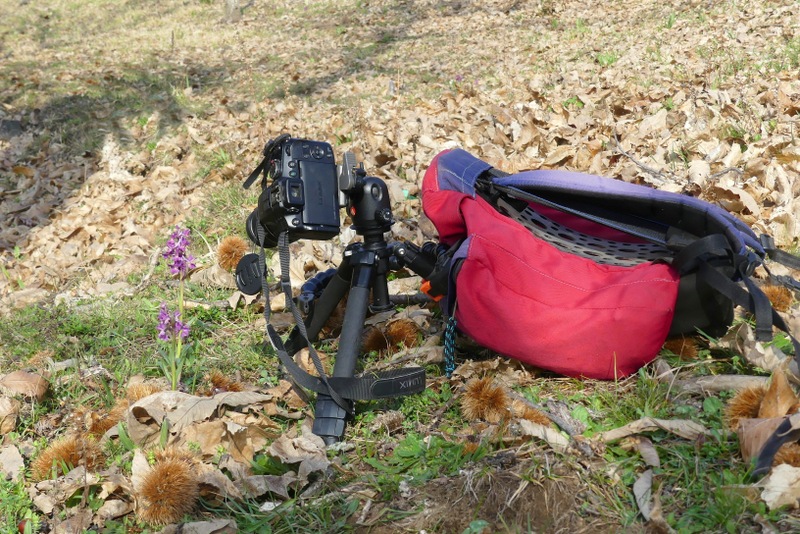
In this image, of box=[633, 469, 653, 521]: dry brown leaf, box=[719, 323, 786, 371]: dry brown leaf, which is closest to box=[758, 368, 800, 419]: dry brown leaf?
box=[719, 323, 786, 371]: dry brown leaf

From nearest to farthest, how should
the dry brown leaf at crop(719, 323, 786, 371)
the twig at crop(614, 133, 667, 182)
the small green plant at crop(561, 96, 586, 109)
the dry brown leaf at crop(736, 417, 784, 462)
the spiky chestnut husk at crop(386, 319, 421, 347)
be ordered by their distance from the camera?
the dry brown leaf at crop(736, 417, 784, 462)
the dry brown leaf at crop(719, 323, 786, 371)
the spiky chestnut husk at crop(386, 319, 421, 347)
the twig at crop(614, 133, 667, 182)
the small green plant at crop(561, 96, 586, 109)

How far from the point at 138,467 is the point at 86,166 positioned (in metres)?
5.12

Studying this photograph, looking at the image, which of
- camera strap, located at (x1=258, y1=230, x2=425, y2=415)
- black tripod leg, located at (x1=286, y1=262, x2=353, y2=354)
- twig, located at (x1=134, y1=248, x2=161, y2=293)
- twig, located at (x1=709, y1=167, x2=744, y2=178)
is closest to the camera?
camera strap, located at (x1=258, y1=230, x2=425, y2=415)

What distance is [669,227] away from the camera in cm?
234

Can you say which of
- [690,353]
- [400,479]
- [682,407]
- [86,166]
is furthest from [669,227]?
[86,166]

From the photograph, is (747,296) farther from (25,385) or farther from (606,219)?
(25,385)

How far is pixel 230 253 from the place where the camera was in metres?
3.46

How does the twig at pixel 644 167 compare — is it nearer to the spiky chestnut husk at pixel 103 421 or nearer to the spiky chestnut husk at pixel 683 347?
the spiky chestnut husk at pixel 683 347

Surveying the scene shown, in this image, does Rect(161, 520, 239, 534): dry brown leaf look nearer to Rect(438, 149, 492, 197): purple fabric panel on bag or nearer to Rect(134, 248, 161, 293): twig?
Rect(438, 149, 492, 197): purple fabric panel on bag

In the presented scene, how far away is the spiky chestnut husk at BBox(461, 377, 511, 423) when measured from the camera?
201cm

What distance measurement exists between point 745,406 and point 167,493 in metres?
1.64

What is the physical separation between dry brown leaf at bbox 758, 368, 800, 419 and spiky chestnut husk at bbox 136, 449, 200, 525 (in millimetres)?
1610

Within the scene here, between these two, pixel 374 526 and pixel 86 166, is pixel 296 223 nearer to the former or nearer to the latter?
pixel 374 526

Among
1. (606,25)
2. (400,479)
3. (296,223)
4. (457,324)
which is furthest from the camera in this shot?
(606,25)
